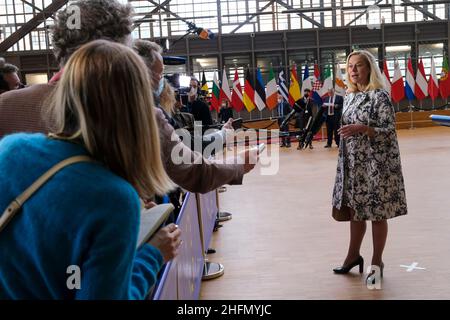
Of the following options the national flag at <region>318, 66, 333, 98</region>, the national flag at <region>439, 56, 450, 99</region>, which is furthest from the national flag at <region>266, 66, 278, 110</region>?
the national flag at <region>439, 56, 450, 99</region>

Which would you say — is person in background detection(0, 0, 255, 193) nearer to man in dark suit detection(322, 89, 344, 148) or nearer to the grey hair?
the grey hair

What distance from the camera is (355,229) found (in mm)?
3246

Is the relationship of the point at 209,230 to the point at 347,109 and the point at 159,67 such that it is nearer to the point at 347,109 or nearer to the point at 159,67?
the point at 347,109

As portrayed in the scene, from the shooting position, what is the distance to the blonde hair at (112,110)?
0.94 meters

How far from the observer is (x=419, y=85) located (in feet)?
54.3

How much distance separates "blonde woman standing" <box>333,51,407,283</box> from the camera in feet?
10.1

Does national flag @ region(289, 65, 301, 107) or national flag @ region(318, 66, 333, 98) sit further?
national flag @ region(289, 65, 301, 107)

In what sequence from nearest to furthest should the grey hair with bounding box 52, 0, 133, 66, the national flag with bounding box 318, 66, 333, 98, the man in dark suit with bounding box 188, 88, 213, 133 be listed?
the grey hair with bounding box 52, 0, 133, 66, the man in dark suit with bounding box 188, 88, 213, 133, the national flag with bounding box 318, 66, 333, 98

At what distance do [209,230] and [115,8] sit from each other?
291 cm

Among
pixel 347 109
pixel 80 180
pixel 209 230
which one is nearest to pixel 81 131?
pixel 80 180

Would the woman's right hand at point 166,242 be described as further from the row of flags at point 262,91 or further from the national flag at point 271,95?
the national flag at point 271,95

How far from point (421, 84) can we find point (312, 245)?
14133mm

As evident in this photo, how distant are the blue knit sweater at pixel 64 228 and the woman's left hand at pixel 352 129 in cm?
236
